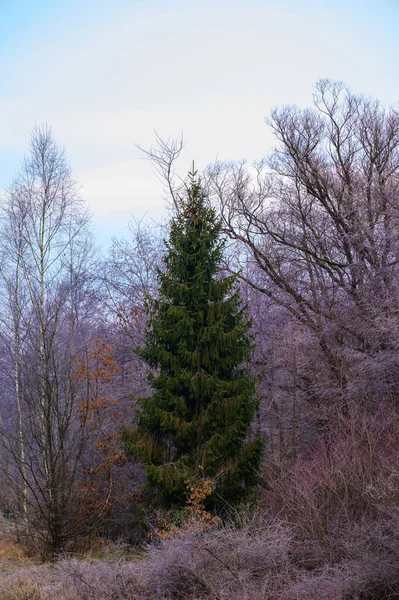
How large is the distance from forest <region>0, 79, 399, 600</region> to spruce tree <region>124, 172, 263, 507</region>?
5 centimetres

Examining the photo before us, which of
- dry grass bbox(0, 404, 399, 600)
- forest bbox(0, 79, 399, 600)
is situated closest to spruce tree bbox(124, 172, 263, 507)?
forest bbox(0, 79, 399, 600)

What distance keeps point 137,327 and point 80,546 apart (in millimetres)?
9554

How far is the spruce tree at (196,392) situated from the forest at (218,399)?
5 centimetres

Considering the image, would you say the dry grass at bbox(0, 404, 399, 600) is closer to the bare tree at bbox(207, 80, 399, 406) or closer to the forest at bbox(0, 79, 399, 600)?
the forest at bbox(0, 79, 399, 600)

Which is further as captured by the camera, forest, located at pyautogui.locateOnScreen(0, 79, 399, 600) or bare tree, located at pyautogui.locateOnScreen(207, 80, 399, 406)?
bare tree, located at pyautogui.locateOnScreen(207, 80, 399, 406)

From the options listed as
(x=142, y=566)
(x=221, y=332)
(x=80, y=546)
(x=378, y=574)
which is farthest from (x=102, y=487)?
(x=378, y=574)

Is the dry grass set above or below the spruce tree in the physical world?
below

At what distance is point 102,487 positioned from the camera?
53.0 ft

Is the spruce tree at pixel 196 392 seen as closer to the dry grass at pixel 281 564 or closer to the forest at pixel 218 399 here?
the forest at pixel 218 399

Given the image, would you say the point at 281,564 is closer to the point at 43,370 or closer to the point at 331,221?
the point at 43,370

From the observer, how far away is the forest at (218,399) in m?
8.14

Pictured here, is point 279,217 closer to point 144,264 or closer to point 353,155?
point 353,155

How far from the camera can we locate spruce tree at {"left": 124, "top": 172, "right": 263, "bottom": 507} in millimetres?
12727

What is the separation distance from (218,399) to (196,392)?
51 centimetres
